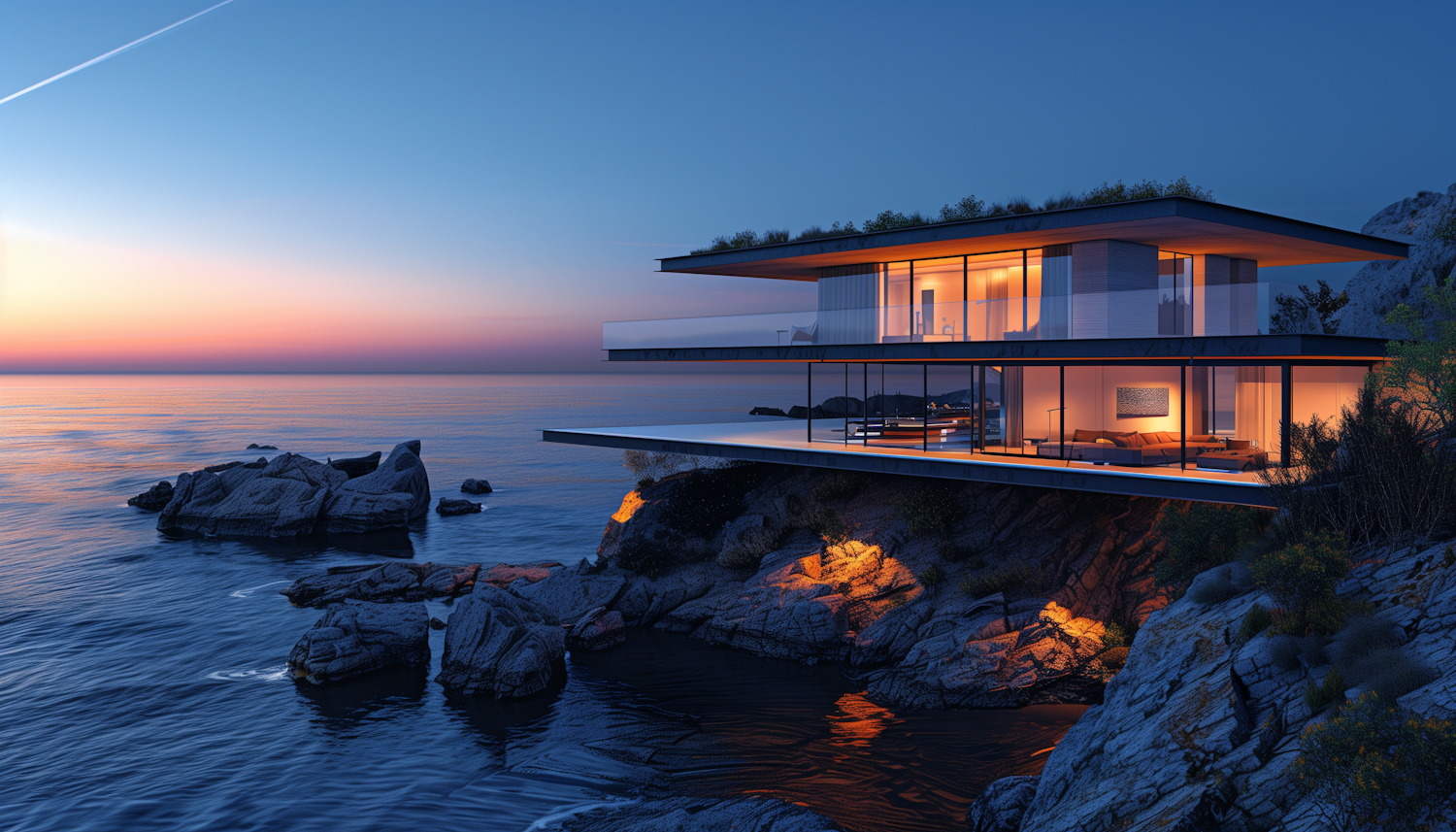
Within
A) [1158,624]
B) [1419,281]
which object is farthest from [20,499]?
[1419,281]

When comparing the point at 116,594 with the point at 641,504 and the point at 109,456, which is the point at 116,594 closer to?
the point at 641,504

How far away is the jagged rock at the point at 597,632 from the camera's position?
22.6m

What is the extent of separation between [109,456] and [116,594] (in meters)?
58.5

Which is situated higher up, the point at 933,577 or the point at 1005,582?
the point at 1005,582

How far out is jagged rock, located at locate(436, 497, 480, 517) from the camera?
48.0 m

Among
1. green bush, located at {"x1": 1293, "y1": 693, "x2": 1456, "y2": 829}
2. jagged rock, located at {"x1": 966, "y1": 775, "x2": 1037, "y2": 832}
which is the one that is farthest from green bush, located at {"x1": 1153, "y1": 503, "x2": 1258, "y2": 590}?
green bush, located at {"x1": 1293, "y1": 693, "x2": 1456, "y2": 829}

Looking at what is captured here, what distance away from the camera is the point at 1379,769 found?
7.35 metres

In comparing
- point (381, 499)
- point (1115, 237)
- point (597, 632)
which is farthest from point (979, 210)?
point (381, 499)

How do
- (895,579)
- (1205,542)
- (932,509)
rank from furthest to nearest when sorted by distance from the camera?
(932,509)
(895,579)
(1205,542)

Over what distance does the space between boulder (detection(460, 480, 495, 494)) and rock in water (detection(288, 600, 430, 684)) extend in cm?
3331

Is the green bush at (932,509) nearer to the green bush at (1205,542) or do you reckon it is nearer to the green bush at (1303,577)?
the green bush at (1205,542)

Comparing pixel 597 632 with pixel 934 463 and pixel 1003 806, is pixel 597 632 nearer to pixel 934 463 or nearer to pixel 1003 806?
pixel 934 463

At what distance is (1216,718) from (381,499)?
1555 inches

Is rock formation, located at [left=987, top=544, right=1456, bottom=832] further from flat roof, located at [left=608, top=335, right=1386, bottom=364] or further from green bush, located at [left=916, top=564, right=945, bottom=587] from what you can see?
green bush, located at [left=916, top=564, right=945, bottom=587]
